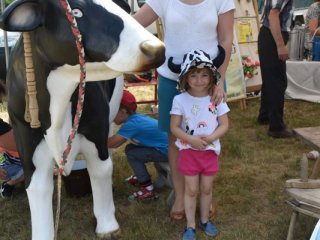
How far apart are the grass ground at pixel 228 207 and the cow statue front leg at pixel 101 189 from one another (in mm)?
114

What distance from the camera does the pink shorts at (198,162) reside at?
2.51m

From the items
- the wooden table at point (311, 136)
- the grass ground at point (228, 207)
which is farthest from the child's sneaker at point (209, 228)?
the wooden table at point (311, 136)

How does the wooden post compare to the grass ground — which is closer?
the wooden post

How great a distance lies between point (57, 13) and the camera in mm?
1687

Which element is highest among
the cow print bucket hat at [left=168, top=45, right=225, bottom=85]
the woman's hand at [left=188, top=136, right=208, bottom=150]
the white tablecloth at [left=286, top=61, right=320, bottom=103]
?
the cow print bucket hat at [left=168, top=45, right=225, bottom=85]

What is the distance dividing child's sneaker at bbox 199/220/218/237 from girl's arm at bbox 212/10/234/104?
752 mm

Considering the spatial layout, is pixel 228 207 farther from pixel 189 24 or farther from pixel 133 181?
pixel 189 24

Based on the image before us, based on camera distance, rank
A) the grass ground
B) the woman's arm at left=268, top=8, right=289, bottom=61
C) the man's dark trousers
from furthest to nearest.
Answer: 1. the man's dark trousers
2. the woman's arm at left=268, top=8, right=289, bottom=61
3. the grass ground

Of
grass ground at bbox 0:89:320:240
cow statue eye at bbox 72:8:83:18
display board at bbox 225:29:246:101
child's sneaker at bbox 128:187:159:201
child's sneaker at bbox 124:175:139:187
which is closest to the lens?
cow statue eye at bbox 72:8:83:18

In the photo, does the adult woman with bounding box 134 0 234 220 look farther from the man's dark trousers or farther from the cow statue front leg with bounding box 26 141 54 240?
the man's dark trousers

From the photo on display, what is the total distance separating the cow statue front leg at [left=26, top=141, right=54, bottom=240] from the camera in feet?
7.09

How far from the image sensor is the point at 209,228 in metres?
2.71

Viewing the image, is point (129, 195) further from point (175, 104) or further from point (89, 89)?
point (89, 89)

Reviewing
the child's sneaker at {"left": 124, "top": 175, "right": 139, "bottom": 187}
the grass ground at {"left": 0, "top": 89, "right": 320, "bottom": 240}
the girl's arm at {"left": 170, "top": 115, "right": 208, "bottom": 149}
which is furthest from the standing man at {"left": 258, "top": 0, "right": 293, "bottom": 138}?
the girl's arm at {"left": 170, "top": 115, "right": 208, "bottom": 149}
